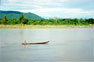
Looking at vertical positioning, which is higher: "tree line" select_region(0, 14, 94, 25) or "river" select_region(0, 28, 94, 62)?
"tree line" select_region(0, 14, 94, 25)

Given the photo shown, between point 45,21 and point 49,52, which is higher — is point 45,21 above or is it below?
above

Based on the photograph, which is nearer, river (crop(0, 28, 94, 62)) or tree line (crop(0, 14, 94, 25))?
river (crop(0, 28, 94, 62))

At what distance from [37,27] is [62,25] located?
9.76 metres

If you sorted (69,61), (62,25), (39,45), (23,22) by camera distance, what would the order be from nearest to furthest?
(69,61)
(39,45)
(23,22)
(62,25)

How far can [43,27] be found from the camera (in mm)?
74375

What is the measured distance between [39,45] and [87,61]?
349 inches

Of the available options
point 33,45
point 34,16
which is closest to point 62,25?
point 33,45

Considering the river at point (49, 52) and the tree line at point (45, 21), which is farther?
the tree line at point (45, 21)

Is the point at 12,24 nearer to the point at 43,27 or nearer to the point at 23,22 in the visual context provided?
the point at 23,22

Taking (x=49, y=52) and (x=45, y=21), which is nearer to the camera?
(x=49, y=52)

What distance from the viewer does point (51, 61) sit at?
13000mm

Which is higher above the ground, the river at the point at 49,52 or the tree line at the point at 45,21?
the tree line at the point at 45,21

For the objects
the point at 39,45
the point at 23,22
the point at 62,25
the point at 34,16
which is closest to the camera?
the point at 39,45

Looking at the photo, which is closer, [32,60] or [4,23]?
[32,60]
